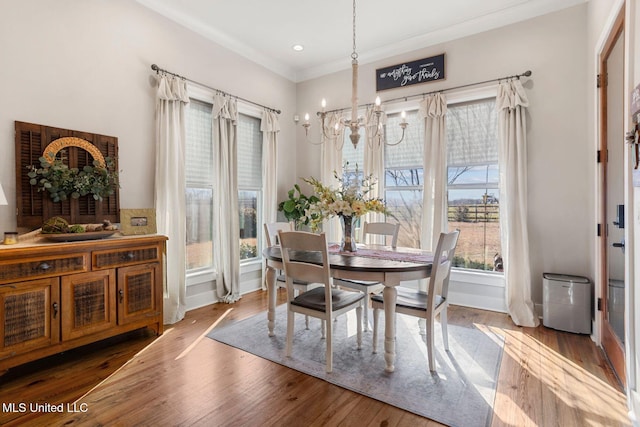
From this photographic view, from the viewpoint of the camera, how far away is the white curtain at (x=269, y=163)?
4711 mm

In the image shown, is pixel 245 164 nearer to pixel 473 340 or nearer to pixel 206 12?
pixel 206 12

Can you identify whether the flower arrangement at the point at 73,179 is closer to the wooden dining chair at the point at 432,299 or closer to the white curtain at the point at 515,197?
the wooden dining chair at the point at 432,299

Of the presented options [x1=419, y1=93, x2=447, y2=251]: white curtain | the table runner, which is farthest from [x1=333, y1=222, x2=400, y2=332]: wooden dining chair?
[x1=419, y1=93, x2=447, y2=251]: white curtain

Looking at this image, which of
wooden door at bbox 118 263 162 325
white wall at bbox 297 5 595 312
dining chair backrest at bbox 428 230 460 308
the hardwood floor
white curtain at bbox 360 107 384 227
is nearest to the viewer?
the hardwood floor

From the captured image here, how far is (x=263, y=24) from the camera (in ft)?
12.6

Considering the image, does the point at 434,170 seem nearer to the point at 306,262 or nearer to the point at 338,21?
the point at 338,21

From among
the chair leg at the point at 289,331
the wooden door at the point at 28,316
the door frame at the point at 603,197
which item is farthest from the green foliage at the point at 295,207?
the door frame at the point at 603,197

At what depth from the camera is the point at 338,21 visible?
12.4ft

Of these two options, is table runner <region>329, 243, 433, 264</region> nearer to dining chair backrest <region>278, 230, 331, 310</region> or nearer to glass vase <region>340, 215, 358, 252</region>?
glass vase <region>340, 215, 358, 252</region>

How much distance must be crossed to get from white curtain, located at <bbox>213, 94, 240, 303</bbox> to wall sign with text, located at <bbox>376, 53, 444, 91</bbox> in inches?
78.5

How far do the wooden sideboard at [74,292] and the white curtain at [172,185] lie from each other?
1.35 ft

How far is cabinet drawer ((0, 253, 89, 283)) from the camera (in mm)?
2152

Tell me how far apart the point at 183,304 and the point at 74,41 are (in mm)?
2664

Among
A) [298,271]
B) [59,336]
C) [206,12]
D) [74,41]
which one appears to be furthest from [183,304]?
[206,12]
